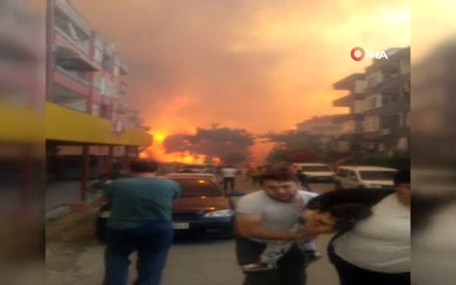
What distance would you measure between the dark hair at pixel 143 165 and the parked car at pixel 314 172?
1.62 feet

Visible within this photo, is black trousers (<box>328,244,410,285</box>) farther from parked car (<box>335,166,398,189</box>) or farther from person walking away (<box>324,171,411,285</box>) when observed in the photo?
parked car (<box>335,166,398,189</box>)

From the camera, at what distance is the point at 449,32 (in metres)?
2.48

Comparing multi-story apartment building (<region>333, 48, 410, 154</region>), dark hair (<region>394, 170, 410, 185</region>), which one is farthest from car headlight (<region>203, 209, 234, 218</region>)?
dark hair (<region>394, 170, 410, 185</region>)

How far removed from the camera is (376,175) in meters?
2.46

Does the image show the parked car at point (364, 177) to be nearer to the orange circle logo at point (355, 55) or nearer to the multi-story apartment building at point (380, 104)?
the multi-story apartment building at point (380, 104)

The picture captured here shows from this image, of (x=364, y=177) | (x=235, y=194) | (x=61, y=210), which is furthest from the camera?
(x=364, y=177)

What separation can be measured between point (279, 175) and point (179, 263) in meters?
A: 0.47

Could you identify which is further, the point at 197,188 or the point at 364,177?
the point at 364,177

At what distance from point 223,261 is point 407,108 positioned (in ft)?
2.89

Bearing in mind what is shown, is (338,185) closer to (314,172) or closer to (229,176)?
(314,172)

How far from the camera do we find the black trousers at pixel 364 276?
8.16 ft

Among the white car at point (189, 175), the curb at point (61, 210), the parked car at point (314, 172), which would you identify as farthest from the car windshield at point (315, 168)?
the curb at point (61, 210)

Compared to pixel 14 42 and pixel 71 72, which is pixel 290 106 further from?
pixel 14 42

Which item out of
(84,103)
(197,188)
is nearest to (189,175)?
(197,188)
